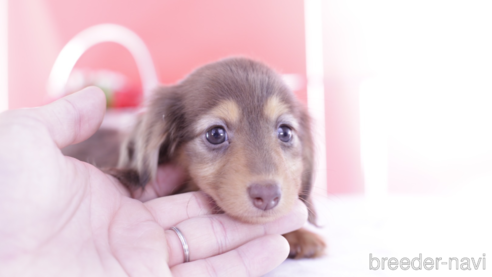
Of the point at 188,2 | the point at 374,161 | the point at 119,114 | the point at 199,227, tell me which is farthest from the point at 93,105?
the point at 188,2

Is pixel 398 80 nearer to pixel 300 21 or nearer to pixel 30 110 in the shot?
pixel 300 21

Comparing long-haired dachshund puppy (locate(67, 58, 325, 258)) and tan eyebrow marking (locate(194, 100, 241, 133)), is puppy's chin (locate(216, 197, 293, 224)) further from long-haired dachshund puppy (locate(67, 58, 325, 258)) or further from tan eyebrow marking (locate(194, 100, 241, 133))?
tan eyebrow marking (locate(194, 100, 241, 133))

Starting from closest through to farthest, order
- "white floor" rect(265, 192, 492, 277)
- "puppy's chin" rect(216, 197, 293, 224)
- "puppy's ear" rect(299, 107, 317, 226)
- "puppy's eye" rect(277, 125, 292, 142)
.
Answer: "puppy's chin" rect(216, 197, 293, 224)
"white floor" rect(265, 192, 492, 277)
"puppy's eye" rect(277, 125, 292, 142)
"puppy's ear" rect(299, 107, 317, 226)

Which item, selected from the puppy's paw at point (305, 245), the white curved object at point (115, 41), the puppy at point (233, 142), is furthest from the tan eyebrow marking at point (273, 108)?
the white curved object at point (115, 41)

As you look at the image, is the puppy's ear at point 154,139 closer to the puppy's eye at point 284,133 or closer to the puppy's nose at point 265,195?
the puppy's eye at point 284,133

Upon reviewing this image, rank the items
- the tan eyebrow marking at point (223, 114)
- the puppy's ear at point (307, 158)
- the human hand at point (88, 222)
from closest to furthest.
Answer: the human hand at point (88, 222) < the tan eyebrow marking at point (223, 114) < the puppy's ear at point (307, 158)

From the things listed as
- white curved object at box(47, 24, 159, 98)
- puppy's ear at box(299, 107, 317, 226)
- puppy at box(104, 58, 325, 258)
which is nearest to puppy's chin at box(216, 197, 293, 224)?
puppy at box(104, 58, 325, 258)

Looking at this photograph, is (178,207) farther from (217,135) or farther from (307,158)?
(307,158)
